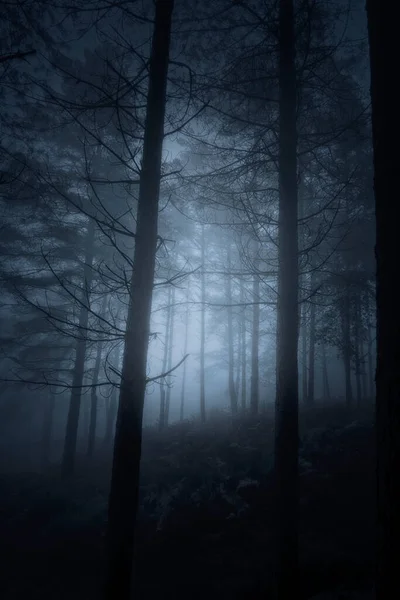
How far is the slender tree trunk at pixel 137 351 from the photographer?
3527mm

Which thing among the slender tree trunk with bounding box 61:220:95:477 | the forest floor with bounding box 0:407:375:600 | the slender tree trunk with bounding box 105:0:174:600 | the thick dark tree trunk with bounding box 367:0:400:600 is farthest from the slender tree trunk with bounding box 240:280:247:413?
the thick dark tree trunk with bounding box 367:0:400:600

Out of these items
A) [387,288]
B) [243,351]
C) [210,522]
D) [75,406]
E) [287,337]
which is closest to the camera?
[387,288]

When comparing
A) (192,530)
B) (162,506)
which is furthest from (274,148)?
(162,506)

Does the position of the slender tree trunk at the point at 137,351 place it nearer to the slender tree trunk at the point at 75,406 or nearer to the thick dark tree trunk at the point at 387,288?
the thick dark tree trunk at the point at 387,288

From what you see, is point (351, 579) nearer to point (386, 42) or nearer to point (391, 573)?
point (391, 573)

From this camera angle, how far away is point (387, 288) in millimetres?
2668

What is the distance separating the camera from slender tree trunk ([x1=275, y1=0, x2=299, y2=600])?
445 centimetres

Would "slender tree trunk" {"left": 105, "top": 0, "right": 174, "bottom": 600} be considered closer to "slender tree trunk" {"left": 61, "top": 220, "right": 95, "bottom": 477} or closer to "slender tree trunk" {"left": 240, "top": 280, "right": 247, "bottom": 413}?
"slender tree trunk" {"left": 61, "top": 220, "right": 95, "bottom": 477}

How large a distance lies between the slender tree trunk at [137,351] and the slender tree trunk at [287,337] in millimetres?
2121

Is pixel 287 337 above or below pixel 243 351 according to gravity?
below

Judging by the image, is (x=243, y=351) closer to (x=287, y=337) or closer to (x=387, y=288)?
(x=287, y=337)

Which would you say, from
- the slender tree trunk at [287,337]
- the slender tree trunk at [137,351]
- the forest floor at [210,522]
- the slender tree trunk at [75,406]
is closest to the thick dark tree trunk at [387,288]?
the slender tree trunk at [287,337]

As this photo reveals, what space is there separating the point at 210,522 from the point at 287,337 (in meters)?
6.39

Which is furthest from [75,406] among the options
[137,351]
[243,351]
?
[243,351]
